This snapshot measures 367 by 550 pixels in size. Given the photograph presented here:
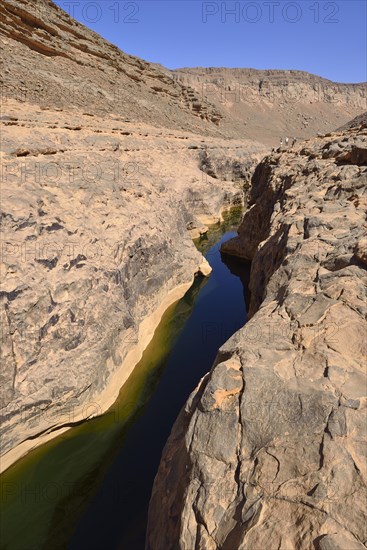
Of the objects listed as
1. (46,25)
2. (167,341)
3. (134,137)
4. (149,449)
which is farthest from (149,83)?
(149,449)

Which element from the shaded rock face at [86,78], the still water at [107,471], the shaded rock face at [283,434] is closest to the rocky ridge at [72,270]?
the still water at [107,471]

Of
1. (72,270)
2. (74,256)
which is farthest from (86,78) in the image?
(72,270)

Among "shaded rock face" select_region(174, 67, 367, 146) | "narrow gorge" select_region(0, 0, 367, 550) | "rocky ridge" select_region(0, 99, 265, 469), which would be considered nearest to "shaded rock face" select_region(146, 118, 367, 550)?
"narrow gorge" select_region(0, 0, 367, 550)

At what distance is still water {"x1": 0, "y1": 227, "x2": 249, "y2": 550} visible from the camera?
624 centimetres

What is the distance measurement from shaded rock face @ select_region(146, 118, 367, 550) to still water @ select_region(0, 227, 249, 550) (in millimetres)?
2282

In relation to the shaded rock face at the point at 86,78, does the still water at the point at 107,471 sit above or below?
below

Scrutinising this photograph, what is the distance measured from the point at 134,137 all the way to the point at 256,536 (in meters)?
21.4

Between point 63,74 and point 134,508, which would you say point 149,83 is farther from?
point 134,508

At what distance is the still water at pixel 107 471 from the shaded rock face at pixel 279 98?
6196cm

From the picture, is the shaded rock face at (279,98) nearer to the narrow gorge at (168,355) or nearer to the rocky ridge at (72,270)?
the rocky ridge at (72,270)

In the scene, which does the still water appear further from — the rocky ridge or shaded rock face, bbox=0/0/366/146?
shaded rock face, bbox=0/0/366/146

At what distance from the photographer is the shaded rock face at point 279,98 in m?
→ 71.4

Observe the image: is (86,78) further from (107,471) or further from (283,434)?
(283,434)

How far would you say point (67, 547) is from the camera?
6078mm
